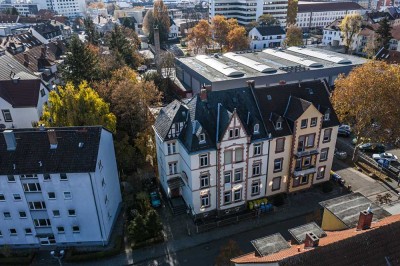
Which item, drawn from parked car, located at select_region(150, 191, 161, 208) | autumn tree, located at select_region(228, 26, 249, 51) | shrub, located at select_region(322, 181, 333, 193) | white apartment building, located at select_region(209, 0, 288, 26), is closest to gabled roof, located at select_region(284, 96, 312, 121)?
shrub, located at select_region(322, 181, 333, 193)

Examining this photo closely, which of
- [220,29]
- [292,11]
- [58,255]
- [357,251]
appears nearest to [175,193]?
[58,255]

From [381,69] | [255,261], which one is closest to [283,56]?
[381,69]

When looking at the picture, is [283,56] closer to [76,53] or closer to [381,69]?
[381,69]

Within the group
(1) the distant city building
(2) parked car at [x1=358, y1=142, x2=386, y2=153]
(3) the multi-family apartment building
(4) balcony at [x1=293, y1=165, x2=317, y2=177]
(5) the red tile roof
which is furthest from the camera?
(1) the distant city building

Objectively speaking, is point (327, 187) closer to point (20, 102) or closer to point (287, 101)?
point (287, 101)

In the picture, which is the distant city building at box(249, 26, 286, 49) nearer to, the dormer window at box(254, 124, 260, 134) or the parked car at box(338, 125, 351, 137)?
the parked car at box(338, 125, 351, 137)

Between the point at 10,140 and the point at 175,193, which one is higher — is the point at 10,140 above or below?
above
